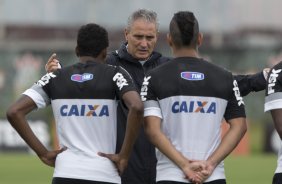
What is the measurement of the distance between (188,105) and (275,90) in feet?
2.30

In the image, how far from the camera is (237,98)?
26.2ft

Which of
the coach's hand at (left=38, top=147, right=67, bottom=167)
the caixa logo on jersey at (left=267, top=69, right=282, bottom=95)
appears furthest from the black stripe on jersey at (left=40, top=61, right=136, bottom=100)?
the caixa logo on jersey at (left=267, top=69, right=282, bottom=95)

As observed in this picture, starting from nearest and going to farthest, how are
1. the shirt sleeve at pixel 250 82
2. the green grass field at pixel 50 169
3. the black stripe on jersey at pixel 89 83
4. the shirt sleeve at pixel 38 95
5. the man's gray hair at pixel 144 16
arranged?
the black stripe on jersey at pixel 89 83, the shirt sleeve at pixel 38 95, the shirt sleeve at pixel 250 82, the man's gray hair at pixel 144 16, the green grass field at pixel 50 169

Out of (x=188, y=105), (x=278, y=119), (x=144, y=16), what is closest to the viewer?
(x=188, y=105)

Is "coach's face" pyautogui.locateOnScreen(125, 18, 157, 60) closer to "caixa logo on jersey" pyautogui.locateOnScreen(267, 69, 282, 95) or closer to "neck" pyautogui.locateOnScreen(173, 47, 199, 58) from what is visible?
"neck" pyautogui.locateOnScreen(173, 47, 199, 58)

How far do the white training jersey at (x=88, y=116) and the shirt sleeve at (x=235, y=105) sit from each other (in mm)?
734

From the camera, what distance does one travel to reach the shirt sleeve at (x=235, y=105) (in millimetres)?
7984

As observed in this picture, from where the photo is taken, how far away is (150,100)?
794 centimetres

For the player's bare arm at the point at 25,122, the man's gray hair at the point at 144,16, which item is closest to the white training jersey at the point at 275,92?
the man's gray hair at the point at 144,16

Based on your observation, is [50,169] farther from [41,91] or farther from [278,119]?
[278,119]

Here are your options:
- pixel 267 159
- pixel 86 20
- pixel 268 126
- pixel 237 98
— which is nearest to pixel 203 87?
pixel 237 98

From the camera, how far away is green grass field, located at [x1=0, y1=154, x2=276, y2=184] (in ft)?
64.3

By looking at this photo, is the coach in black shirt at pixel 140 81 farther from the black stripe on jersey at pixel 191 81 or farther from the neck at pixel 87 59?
the black stripe on jersey at pixel 191 81

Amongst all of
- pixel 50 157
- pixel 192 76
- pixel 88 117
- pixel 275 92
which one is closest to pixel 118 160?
pixel 88 117
